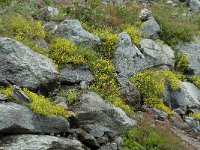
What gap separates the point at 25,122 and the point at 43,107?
0.72 metres

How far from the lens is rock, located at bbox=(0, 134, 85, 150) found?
905 cm

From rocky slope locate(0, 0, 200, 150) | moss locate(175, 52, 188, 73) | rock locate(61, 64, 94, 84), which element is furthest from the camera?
moss locate(175, 52, 188, 73)

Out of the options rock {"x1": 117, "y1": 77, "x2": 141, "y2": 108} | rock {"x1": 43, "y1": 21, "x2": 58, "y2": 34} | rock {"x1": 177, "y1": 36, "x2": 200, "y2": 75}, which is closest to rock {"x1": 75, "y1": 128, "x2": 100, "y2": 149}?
rock {"x1": 117, "y1": 77, "x2": 141, "y2": 108}

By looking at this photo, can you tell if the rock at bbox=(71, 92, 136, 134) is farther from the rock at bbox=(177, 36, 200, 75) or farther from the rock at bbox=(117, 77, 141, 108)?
the rock at bbox=(177, 36, 200, 75)

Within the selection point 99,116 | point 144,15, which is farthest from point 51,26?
point 99,116

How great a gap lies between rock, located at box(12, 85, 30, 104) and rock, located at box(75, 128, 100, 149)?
4.62ft

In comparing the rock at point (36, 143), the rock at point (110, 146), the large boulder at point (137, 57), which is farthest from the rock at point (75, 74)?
the rock at point (36, 143)

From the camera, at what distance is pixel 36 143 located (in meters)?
9.22

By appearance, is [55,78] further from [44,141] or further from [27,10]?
[27,10]

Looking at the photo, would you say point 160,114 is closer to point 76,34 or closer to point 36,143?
point 76,34

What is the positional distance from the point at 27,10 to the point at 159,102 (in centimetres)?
563

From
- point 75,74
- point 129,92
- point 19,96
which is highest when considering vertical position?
point 19,96

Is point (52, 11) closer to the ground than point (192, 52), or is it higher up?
higher up

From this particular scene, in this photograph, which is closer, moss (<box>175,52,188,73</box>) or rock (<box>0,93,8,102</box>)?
rock (<box>0,93,8,102</box>)
